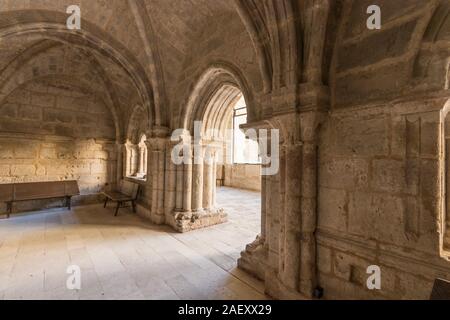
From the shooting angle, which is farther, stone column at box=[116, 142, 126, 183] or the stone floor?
stone column at box=[116, 142, 126, 183]

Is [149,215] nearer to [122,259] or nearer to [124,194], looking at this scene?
[124,194]

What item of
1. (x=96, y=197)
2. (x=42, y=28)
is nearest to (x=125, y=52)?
(x=42, y=28)

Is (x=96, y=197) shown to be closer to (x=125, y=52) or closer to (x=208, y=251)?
(x=125, y=52)

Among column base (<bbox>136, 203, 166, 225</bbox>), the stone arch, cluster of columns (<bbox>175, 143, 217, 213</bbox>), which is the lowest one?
column base (<bbox>136, 203, 166, 225</bbox>)

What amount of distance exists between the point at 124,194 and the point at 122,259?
11.1 feet

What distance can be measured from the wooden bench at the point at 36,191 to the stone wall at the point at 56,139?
16.6 inches

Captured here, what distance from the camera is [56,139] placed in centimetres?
573

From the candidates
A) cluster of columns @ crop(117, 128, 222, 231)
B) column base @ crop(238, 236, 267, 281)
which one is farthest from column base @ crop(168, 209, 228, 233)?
column base @ crop(238, 236, 267, 281)

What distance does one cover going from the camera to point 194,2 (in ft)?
10.3

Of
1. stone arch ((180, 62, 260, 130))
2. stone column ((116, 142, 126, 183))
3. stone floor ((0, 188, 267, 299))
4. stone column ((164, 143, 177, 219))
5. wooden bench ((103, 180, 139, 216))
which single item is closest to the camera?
stone floor ((0, 188, 267, 299))

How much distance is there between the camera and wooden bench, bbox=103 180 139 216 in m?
4.99

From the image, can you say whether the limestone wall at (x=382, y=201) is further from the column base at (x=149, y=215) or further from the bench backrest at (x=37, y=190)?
the bench backrest at (x=37, y=190)

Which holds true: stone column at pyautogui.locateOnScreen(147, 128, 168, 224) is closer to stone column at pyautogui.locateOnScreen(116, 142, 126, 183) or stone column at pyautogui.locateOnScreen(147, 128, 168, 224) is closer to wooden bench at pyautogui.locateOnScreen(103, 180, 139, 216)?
wooden bench at pyautogui.locateOnScreen(103, 180, 139, 216)

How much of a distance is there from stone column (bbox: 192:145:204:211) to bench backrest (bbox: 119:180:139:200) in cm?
188
